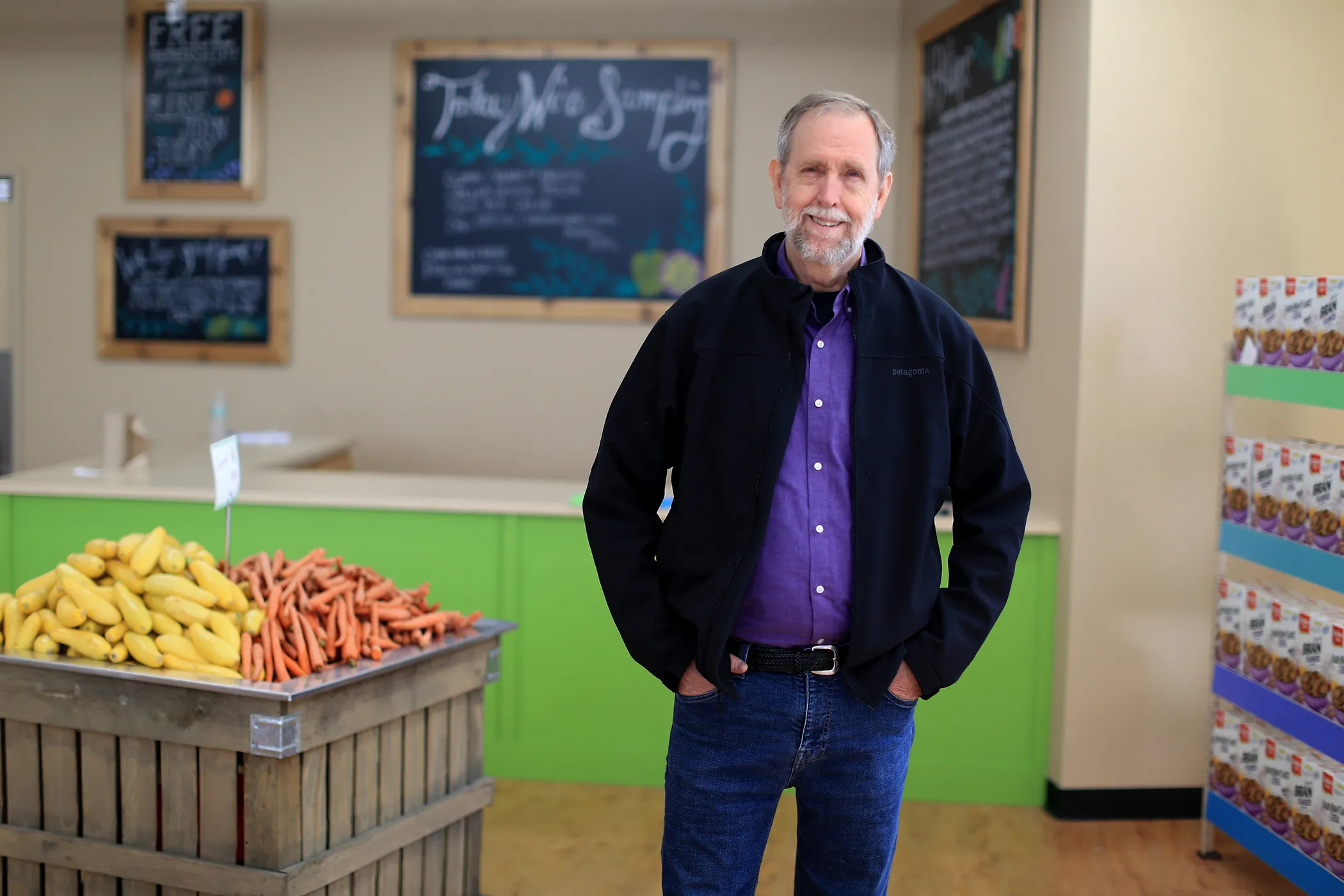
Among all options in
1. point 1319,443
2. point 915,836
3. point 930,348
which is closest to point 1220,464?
point 1319,443

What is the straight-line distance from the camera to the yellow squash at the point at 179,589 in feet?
8.41

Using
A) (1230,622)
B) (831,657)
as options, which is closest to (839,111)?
(831,657)

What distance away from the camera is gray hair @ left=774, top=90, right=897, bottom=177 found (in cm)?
179

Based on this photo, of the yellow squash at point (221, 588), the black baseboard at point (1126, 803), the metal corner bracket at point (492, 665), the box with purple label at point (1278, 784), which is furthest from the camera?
the black baseboard at point (1126, 803)

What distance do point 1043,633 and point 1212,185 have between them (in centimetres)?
136

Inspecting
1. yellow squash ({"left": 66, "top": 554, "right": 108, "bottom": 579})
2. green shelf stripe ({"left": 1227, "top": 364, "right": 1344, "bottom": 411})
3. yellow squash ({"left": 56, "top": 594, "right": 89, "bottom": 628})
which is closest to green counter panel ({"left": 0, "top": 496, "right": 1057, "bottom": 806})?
green shelf stripe ({"left": 1227, "top": 364, "right": 1344, "bottom": 411})

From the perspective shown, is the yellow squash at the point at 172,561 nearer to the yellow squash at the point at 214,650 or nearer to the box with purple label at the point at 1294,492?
the yellow squash at the point at 214,650

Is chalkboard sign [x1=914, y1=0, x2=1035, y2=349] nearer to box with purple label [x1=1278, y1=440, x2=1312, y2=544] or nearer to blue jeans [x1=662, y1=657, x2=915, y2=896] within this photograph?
box with purple label [x1=1278, y1=440, x2=1312, y2=544]

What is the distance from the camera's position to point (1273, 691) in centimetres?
321

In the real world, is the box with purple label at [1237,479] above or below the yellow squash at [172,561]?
above

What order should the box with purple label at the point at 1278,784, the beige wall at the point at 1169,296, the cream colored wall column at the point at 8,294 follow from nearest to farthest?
the box with purple label at the point at 1278,784 → the beige wall at the point at 1169,296 → the cream colored wall column at the point at 8,294

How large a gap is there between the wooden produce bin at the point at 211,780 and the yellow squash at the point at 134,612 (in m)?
0.09

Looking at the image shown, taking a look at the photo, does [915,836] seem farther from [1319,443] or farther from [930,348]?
[930,348]

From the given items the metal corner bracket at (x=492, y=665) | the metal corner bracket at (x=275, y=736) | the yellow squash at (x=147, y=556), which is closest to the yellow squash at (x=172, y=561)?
the yellow squash at (x=147, y=556)
